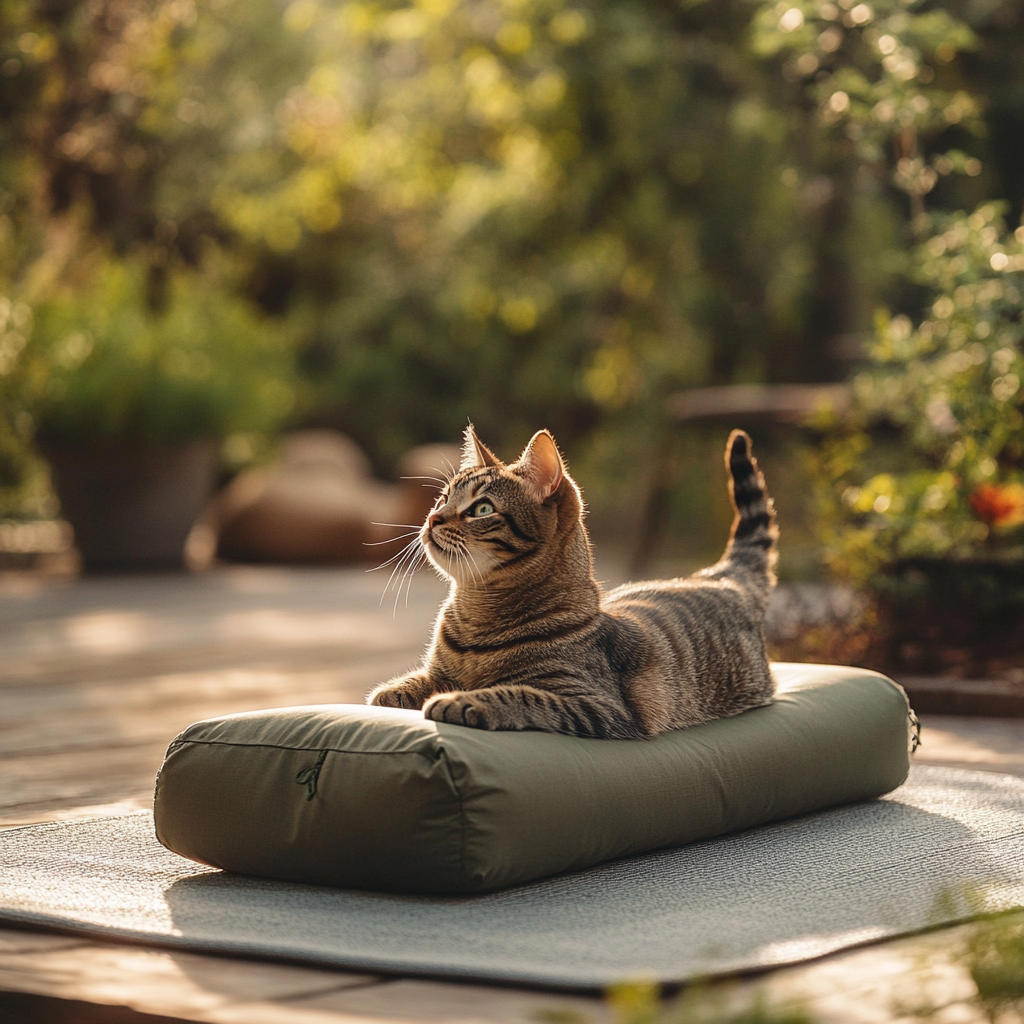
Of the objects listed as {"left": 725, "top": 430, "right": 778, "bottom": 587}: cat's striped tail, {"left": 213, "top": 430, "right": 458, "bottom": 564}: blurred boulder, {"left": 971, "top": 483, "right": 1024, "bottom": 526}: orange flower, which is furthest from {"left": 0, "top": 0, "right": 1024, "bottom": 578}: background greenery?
{"left": 725, "top": 430, "right": 778, "bottom": 587}: cat's striped tail

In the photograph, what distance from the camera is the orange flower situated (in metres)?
5.64

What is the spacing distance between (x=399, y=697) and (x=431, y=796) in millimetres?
560

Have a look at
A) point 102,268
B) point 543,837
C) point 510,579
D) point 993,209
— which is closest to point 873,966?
point 543,837

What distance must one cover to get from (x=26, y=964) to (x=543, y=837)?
0.96 m

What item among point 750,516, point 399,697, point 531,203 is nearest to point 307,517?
point 531,203

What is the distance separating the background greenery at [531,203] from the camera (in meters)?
10.6

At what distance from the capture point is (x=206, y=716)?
17.3 feet

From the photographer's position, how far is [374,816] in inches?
112

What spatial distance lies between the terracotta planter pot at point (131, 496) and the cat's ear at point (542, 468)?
8.36m

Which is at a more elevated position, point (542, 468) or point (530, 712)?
point (542, 468)

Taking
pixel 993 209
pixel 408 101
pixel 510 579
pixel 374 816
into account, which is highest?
pixel 408 101

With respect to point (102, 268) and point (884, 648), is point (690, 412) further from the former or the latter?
point (102, 268)

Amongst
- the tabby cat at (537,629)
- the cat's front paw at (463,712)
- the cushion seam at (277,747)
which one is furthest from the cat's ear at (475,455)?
the cushion seam at (277,747)

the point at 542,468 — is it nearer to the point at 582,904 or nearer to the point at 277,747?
the point at 277,747
